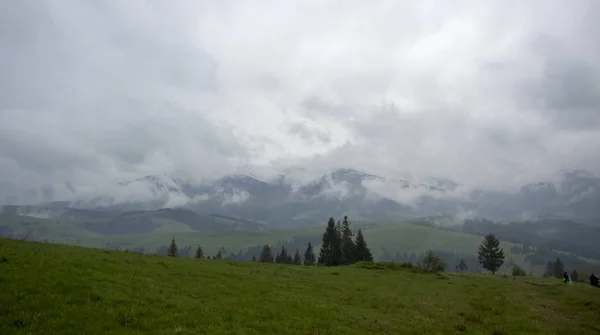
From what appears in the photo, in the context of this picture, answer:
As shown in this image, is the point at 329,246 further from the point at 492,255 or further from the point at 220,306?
the point at 220,306

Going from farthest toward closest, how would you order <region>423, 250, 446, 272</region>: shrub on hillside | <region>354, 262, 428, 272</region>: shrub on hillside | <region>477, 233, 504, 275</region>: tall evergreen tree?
<region>477, 233, 504, 275</region>: tall evergreen tree
<region>423, 250, 446, 272</region>: shrub on hillside
<region>354, 262, 428, 272</region>: shrub on hillside

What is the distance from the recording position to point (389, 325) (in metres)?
24.1

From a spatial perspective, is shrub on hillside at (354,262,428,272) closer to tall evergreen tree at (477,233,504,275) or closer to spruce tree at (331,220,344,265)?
spruce tree at (331,220,344,265)

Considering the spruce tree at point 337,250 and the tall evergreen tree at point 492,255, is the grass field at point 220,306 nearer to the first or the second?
the spruce tree at point 337,250

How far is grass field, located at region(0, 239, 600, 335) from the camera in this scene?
1702 cm

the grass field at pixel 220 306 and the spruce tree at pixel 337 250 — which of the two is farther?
the spruce tree at pixel 337 250

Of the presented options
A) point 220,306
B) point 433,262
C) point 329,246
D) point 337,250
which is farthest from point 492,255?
point 220,306

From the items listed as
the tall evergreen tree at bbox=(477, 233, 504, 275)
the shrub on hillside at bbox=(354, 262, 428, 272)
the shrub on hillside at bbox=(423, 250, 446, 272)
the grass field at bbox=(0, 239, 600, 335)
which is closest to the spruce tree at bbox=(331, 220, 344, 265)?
the shrub on hillside at bbox=(423, 250, 446, 272)

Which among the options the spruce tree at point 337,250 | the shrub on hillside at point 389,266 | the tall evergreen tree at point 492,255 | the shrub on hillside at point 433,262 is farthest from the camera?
the tall evergreen tree at point 492,255

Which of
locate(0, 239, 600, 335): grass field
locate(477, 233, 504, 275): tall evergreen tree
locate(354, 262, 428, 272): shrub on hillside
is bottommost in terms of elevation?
locate(0, 239, 600, 335): grass field

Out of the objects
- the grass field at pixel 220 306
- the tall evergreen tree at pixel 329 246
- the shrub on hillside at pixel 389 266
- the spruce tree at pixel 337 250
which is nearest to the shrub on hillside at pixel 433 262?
the spruce tree at pixel 337 250

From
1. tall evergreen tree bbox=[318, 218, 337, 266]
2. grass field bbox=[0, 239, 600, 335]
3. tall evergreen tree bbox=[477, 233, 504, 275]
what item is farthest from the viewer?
tall evergreen tree bbox=[477, 233, 504, 275]

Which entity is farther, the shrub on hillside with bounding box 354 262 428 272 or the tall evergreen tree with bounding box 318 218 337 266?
the tall evergreen tree with bounding box 318 218 337 266

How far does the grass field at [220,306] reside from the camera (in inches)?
670
